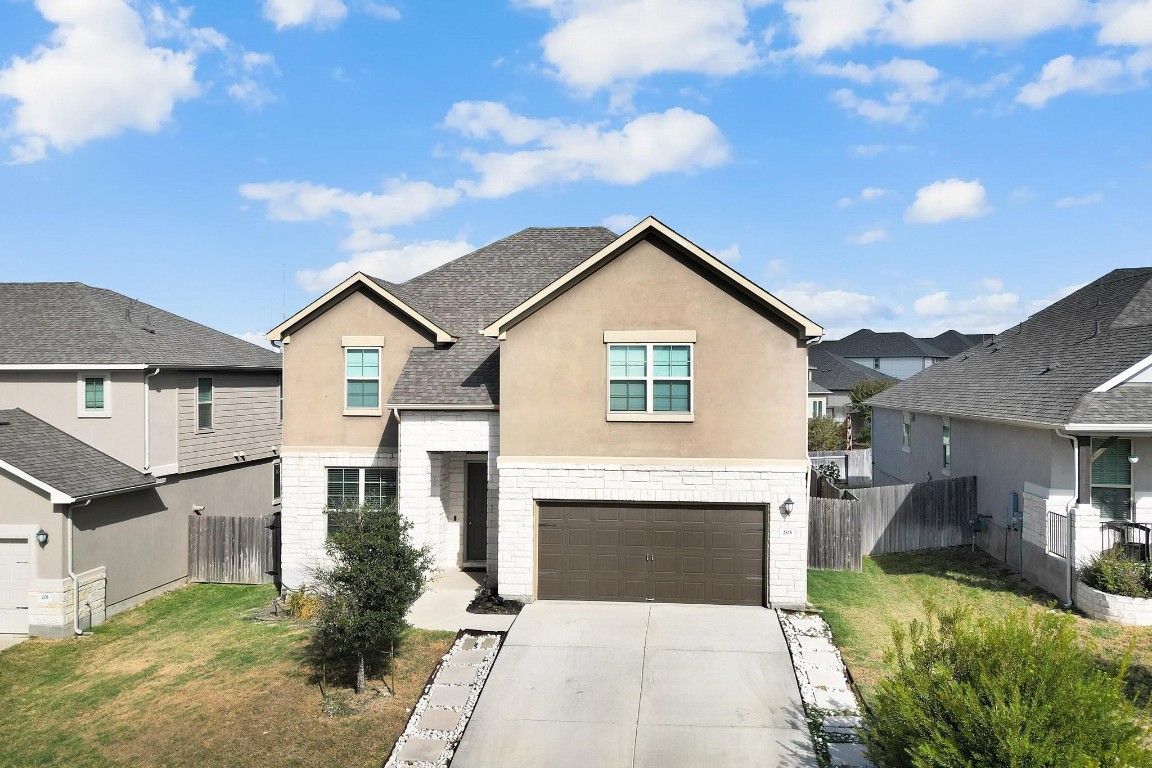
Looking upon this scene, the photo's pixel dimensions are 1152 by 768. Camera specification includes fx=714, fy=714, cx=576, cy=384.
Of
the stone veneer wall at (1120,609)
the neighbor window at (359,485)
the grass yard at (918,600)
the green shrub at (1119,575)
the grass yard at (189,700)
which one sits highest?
the neighbor window at (359,485)

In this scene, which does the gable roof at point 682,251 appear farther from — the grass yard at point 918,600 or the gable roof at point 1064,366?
the gable roof at point 1064,366

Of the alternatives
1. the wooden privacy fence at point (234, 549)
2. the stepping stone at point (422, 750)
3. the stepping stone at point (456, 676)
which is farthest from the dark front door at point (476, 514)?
the stepping stone at point (422, 750)

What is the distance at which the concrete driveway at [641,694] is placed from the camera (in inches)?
367

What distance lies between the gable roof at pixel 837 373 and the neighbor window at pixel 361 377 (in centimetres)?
4977

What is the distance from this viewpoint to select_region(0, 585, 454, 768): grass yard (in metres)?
9.63

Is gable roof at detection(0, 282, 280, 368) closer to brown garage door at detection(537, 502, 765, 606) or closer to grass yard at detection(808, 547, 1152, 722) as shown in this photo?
brown garage door at detection(537, 502, 765, 606)

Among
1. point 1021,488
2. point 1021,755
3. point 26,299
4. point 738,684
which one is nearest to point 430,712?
point 738,684

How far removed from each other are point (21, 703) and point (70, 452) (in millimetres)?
6419

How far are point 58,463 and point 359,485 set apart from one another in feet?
20.7

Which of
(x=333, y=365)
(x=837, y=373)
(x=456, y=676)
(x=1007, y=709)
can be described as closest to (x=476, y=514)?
(x=333, y=365)

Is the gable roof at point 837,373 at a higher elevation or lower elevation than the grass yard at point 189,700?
higher

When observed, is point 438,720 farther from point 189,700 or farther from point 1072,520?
point 1072,520

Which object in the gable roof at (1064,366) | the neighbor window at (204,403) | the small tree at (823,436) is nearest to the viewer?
the gable roof at (1064,366)

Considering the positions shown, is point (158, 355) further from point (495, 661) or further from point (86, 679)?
point (495, 661)
